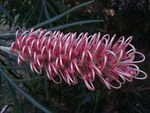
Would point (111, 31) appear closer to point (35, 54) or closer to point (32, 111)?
point (32, 111)

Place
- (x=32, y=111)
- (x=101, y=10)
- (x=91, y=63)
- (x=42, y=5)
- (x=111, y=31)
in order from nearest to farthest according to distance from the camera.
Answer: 1. (x=91, y=63)
2. (x=42, y=5)
3. (x=101, y=10)
4. (x=111, y=31)
5. (x=32, y=111)

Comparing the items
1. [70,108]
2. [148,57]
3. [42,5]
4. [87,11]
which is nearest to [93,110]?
[70,108]

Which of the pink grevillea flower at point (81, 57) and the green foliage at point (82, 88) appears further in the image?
the green foliage at point (82, 88)

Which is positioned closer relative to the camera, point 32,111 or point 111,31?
point 111,31

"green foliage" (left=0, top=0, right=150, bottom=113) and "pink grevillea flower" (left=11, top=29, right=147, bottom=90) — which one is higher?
"pink grevillea flower" (left=11, top=29, right=147, bottom=90)

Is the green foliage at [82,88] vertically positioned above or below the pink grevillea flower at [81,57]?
below

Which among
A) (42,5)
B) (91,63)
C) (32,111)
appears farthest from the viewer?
(32,111)

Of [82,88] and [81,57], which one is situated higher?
[81,57]

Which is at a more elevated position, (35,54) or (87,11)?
(35,54)

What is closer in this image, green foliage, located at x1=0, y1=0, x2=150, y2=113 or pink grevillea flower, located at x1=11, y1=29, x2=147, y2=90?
pink grevillea flower, located at x1=11, y1=29, x2=147, y2=90

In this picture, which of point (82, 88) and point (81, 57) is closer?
point (81, 57)

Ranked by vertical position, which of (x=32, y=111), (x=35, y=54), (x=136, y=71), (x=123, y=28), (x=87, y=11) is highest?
(x=35, y=54)
